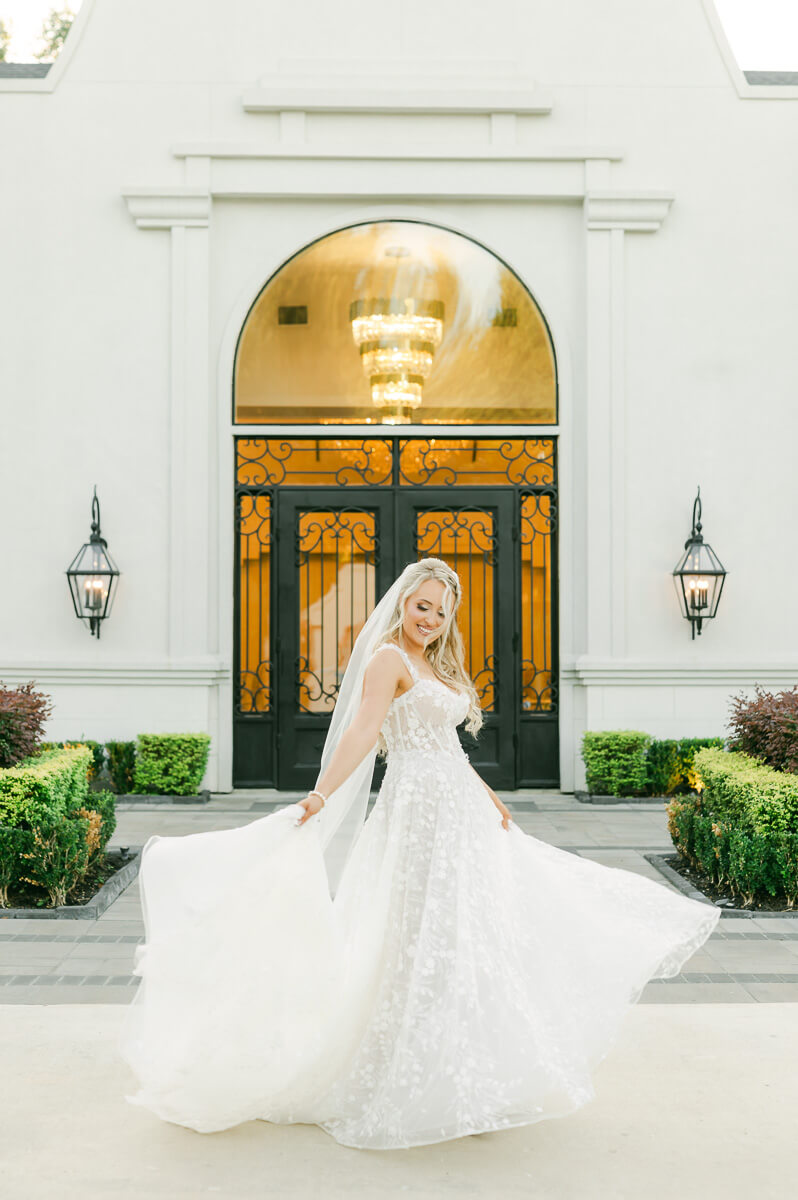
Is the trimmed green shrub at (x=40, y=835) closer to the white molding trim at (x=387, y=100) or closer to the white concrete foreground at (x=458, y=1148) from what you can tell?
the white concrete foreground at (x=458, y=1148)

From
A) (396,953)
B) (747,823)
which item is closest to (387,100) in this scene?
(747,823)

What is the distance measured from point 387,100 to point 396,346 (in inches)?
97.2

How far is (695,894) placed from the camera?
742cm

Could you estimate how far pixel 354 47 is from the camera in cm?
1216

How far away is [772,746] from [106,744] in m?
6.78

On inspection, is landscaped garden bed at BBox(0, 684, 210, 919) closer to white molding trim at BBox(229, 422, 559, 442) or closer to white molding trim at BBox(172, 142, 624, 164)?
white molding trim at BBox(229, 422, 559, 442)

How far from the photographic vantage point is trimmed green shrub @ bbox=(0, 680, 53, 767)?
7.68 meters

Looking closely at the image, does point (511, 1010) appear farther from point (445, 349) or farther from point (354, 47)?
point (354, 47)

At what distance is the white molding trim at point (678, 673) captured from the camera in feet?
39.2

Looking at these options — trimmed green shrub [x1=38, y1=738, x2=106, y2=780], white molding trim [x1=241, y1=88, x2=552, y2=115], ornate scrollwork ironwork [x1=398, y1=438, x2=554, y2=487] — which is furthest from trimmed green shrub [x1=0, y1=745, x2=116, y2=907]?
white molding trim [x1=241, y1=88, x2=552, y2=115]

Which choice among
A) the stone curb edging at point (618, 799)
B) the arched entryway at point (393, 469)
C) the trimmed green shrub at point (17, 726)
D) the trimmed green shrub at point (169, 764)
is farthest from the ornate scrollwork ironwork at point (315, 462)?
the trimmed green shrub at point (17, 726)

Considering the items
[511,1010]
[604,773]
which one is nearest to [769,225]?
[604,773]

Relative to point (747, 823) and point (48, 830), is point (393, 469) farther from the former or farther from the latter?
point (48, 830)

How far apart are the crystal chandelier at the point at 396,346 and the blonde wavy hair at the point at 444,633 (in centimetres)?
797
